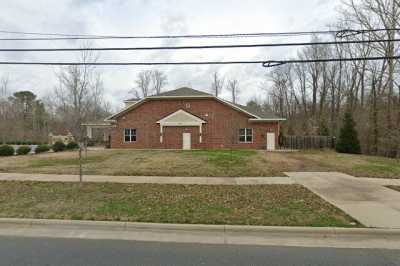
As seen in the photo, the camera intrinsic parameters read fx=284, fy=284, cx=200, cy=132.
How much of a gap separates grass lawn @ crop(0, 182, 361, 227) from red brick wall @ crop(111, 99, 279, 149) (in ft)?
65.3

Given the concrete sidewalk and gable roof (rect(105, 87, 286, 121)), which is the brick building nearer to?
gable roof (rect(105, 87, 286, 121))

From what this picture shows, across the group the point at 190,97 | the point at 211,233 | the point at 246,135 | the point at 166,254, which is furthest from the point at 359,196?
the point at 190,97

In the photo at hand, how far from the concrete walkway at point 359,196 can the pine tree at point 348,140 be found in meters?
18.6

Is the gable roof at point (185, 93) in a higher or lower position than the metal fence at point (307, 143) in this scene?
higher

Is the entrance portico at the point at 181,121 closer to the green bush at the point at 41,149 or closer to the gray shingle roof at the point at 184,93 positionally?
the gray shingle roof at the point at 184,93

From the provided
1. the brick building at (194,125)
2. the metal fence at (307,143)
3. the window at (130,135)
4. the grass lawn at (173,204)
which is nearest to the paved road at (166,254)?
the grass lawn at (173,204)

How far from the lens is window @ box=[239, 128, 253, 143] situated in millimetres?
29953

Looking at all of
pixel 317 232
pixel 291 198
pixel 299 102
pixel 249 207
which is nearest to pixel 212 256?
pixel 317 232

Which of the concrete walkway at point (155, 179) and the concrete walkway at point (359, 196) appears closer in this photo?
the concrete walkway at point (359, 196)

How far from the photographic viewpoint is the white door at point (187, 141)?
98.4 feet

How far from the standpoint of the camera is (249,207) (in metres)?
7.18

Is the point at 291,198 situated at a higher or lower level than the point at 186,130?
lower

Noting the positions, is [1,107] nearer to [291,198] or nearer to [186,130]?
[186,130]

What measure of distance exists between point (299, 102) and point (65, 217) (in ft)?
156
